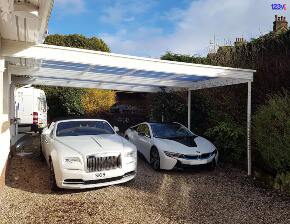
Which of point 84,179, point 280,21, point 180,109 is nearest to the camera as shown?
point 84,179

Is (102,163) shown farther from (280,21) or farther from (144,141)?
(280,21)

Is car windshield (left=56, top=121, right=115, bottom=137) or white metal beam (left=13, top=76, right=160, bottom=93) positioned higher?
white metal beam (left=13, top=76, right=160, bottom=93)

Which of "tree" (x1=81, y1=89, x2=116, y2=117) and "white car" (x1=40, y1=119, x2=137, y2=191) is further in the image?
"tree" (x1=81, y1=89, x2=116, y2=117)

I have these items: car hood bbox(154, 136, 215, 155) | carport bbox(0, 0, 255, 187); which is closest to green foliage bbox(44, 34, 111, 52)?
carport bbox(0, 0, 255, 187)

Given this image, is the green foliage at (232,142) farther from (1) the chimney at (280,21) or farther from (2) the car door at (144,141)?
(1) the chimney at (280,21)

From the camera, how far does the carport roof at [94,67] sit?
182 inches

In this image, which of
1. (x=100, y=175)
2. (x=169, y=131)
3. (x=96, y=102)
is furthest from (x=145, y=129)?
(x=96, y=102)

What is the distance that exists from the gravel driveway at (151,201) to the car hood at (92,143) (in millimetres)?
852

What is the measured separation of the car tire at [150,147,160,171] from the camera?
6.30 meters

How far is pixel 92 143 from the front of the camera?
16.8 ft

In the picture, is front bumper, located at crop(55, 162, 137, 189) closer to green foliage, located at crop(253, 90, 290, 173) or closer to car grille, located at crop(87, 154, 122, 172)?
car grille, located at crop(87, 154, 122, 172)

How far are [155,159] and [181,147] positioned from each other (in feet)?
2.75

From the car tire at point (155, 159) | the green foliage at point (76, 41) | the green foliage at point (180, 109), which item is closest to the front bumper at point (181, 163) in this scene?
the car tire at point (155, 159)

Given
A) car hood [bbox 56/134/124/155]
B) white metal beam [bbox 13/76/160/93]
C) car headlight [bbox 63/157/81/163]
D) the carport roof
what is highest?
the carport roof
